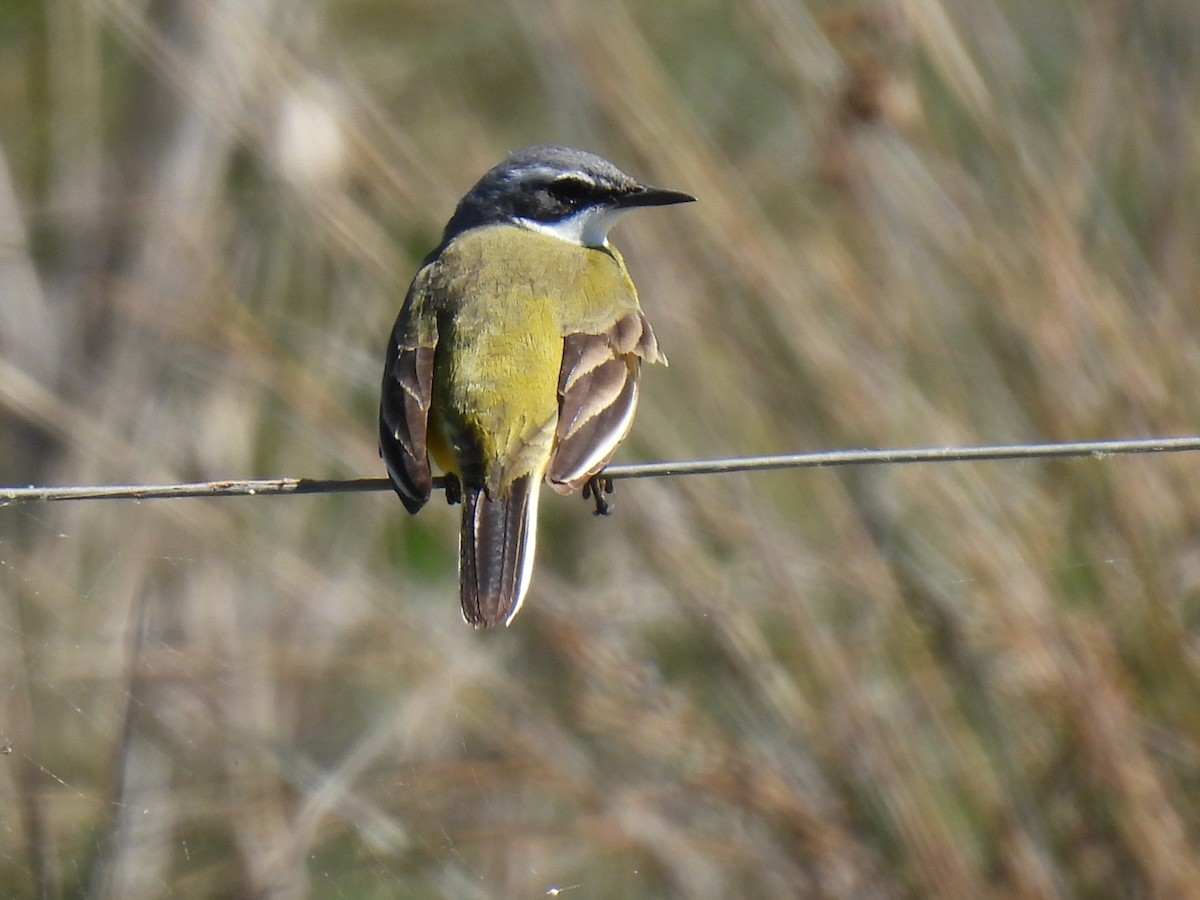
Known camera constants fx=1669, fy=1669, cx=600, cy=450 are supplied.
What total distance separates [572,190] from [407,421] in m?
1.50

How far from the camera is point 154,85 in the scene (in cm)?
830

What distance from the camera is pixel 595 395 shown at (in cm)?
424

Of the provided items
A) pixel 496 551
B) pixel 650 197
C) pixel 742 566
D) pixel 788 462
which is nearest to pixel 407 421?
pixel 496 551

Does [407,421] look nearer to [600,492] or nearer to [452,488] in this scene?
[452,488]

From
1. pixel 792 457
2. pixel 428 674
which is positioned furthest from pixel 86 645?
pixel 792 457

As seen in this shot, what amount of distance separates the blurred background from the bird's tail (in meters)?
1.36

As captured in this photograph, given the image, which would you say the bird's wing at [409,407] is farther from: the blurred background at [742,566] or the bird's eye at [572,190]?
the blurred background at [742,566]

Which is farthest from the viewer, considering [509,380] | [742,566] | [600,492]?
[742,566]

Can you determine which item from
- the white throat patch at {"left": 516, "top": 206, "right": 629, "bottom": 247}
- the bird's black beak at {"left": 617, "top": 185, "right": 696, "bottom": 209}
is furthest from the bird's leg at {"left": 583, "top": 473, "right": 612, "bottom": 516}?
the white throat patch at {"left": 516, "top": 206, "right": 629, "bottom": 247}

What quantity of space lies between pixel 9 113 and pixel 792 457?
19.8ft

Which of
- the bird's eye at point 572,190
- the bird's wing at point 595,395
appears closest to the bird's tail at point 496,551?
the bird's wing at point 595,395

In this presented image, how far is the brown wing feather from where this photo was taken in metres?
3.85

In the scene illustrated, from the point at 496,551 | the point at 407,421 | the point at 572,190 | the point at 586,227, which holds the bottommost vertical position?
the point at 496,551

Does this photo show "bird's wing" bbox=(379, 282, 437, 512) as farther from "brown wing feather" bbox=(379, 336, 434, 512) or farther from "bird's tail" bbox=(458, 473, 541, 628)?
"bird's tail" bbox=(458, 473, 541, 628)
